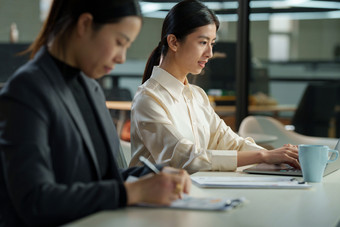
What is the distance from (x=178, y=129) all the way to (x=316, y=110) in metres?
2.93

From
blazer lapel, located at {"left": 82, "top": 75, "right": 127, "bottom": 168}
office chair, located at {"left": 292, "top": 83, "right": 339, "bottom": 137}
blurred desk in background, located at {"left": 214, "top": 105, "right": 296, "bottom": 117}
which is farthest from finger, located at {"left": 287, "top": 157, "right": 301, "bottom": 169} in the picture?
office chair, located at {"left": 292, "top": 83, "right": 339, "bottom": 137}

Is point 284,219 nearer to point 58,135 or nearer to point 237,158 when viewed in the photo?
point 58,135

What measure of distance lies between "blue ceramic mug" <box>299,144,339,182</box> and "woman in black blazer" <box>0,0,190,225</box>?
0.54 meters

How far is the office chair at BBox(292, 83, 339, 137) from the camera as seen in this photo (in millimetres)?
4801

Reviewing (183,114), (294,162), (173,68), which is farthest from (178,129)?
(294,162)

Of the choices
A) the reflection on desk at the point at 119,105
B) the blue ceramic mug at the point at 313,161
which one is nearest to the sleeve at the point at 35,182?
the blue ceramic mug at the point at 313,161

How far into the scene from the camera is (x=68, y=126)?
1.28 m

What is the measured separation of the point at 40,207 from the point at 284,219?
54 centimetres

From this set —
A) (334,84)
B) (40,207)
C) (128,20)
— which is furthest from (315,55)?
(40,207)

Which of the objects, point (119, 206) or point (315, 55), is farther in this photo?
point (315, 55)

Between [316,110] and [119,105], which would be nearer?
[119,105]

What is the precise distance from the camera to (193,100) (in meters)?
2.41

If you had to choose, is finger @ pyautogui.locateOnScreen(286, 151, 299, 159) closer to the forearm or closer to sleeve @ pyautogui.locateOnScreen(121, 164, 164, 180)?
the forearm

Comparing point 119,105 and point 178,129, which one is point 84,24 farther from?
point 119,105
